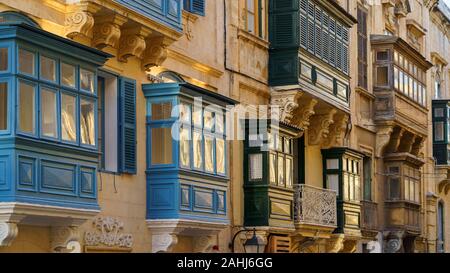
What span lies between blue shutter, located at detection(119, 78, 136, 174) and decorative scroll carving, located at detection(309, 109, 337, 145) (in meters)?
9.63

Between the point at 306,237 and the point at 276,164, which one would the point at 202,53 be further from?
the point at 306,237

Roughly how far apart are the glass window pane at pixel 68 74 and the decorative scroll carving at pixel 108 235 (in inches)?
107

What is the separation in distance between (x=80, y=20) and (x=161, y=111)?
11.2 ft

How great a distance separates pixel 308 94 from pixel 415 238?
1221cm

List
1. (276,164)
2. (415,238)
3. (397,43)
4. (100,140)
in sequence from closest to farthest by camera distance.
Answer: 1. (100,140)
2. (276,164)
3. (397,43)
4. (415,238)

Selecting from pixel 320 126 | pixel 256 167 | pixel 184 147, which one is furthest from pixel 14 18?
pixel 320 126

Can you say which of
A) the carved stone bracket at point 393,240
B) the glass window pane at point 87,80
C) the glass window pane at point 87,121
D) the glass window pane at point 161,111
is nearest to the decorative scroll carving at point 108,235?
the glass window pane at point 87,121

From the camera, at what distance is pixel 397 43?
35.4m

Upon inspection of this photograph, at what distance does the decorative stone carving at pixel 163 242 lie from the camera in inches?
838

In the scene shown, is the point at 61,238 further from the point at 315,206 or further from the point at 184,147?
the point at 315,206

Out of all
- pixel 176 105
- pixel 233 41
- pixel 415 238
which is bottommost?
pixel 415 238

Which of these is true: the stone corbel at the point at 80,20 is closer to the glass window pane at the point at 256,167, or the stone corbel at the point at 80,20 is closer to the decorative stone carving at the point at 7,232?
the decorative stone carving at the point at 7,232

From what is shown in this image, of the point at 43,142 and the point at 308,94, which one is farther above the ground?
the point at 308,94
